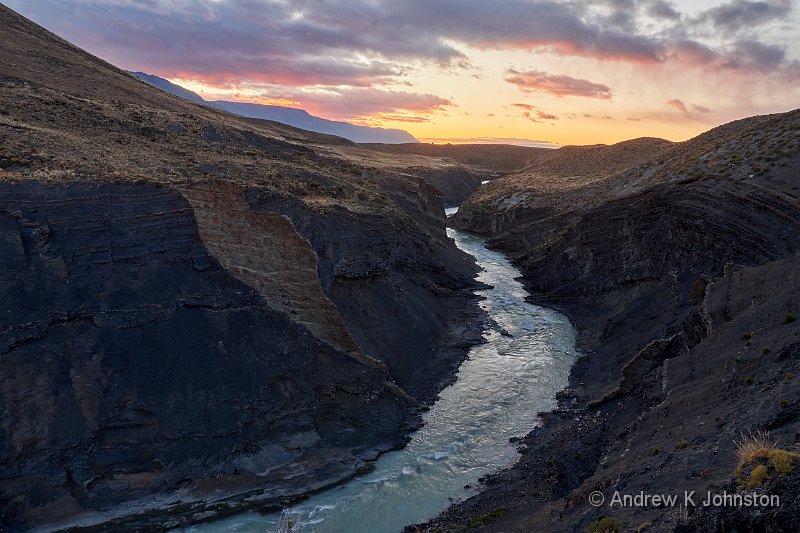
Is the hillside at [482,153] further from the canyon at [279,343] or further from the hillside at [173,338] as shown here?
the hillside at [173,338]

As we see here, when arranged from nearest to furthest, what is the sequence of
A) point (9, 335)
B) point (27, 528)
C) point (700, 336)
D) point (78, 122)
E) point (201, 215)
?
point (27, 528) < point (9, 335) < point (700, 336) < point (201, 215) < point (78, 122)

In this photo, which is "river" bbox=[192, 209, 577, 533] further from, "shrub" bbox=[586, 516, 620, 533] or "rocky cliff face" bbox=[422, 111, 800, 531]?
"shrub" bbox=[586, 516, 620, 533]

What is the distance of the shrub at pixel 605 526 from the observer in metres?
11.6

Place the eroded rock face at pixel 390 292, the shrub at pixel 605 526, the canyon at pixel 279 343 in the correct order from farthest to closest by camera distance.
Result: the eroded rock face at pixel 390 292 < the canyon at pixel 279 343 < the shrub at pixel 605 526

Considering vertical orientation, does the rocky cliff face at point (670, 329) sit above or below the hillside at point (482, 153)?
below

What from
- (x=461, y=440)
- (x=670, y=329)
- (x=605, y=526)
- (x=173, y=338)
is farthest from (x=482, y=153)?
(x=605, y=526)

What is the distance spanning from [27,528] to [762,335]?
24025mm

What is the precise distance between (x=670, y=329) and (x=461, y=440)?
1218cm

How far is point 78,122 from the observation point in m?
30.3

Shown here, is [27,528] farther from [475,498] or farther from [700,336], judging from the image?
[700,336]

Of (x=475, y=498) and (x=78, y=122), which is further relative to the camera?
(x=78, y=122)

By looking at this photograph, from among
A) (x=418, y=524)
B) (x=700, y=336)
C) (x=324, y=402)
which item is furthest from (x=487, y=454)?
(x=700, y=336)

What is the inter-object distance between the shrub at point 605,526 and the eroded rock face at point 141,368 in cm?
1204

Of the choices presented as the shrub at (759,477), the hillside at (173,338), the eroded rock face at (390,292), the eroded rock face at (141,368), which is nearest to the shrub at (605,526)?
the shrub at (759,477)
